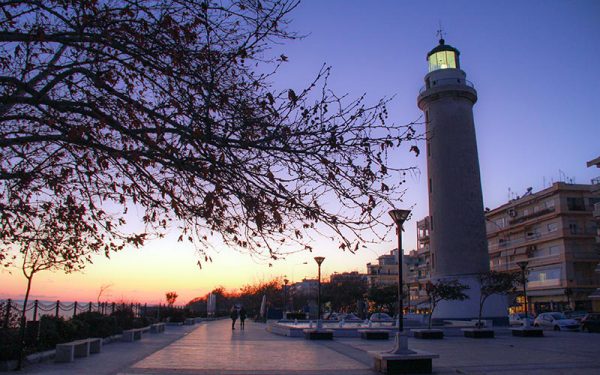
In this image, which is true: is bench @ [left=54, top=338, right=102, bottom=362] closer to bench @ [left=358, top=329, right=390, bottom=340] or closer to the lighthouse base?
bench @ [left=358, top=329, right=390, bottom=340]

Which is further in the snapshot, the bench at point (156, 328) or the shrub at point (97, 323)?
the bench at point (156, 328)

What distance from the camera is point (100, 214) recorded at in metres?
8.58

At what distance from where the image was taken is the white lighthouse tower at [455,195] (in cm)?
3512

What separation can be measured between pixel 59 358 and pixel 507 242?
62.5 metres

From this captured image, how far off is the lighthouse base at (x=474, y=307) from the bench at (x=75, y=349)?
25.3 meters

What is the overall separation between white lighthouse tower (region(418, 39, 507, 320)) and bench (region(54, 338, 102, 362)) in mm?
Result: 26276

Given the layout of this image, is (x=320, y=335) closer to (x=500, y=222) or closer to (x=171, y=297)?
(x=171, y=297)

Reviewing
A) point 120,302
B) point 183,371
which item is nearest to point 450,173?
point 120,302

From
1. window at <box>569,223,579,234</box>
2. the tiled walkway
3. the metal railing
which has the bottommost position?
the tiled walkway

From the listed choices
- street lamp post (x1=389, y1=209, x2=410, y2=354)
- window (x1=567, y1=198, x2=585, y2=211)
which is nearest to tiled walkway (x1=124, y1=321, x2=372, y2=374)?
street lamp post (x1=389, y1=209, x2=410, y2=354)

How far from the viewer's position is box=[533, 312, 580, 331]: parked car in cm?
3366

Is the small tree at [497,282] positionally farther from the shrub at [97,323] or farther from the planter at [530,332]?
the shrub at [97,323]

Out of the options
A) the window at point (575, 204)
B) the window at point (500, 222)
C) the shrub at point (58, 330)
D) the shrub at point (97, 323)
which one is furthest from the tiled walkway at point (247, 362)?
the window at point (500, 222)

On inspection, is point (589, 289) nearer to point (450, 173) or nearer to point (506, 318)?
point (506, 318)
